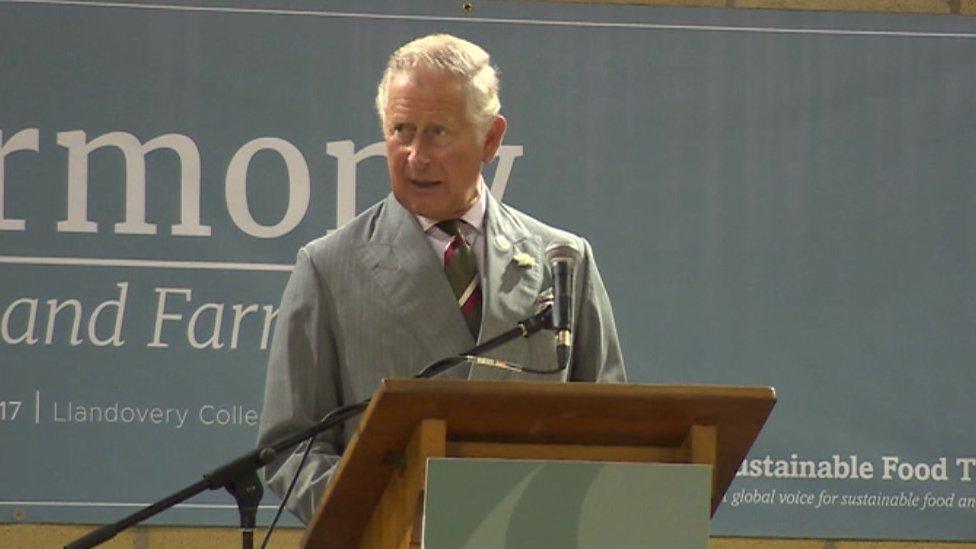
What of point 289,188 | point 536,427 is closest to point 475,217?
point 536,427

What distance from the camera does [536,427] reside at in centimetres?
218

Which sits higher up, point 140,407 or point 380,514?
point 380,514

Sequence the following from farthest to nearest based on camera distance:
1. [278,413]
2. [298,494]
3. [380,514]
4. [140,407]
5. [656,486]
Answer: [140,407] → [278,413] → [298,494] → [380,514] → [656,486]

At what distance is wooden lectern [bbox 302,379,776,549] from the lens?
6.87ft

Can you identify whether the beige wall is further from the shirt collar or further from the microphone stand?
the microphone stand

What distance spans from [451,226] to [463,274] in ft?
Answer: 0.30

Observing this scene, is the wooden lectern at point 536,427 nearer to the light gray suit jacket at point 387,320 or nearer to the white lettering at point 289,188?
the light gray suit jacket at point 387,320

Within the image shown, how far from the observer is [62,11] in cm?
416

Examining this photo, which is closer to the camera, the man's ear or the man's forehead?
the man's forehead

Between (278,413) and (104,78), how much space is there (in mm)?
1583

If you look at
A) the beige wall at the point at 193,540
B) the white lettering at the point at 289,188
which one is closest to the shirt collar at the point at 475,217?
the white lettering at the point at 289,188

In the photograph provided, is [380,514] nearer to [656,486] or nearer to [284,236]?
[656,486]

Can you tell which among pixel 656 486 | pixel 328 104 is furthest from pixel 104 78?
pixel 656 486

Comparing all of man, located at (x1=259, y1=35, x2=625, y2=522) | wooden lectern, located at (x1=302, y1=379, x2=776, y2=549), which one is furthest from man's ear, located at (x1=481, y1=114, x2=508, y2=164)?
wooden lectern, located at (x1=302, y1=379, x2=776, y2=549)
